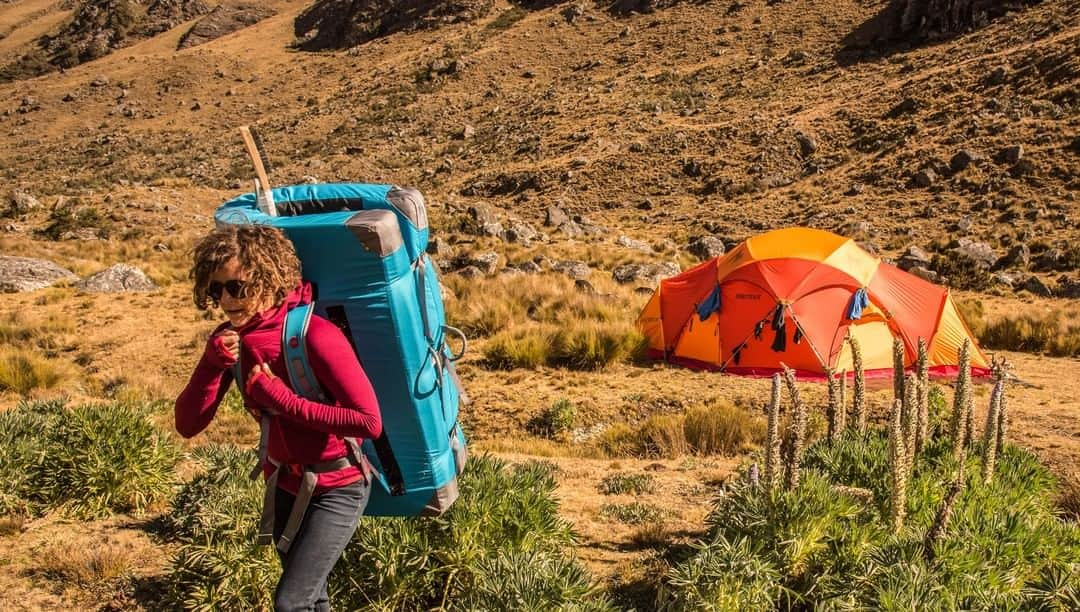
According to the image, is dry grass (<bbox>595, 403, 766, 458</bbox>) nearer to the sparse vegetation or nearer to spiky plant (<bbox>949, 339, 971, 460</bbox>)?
the sparse vegetation

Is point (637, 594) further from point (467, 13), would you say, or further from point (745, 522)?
point (467, 13)

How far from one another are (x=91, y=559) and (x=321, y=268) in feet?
9.66

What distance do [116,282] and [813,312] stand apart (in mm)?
12731

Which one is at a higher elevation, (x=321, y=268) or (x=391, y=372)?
(x=321, y=268)

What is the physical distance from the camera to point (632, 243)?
21.6 m

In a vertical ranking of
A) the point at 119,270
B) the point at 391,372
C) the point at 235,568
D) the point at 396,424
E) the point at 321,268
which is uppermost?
the point at 321,268

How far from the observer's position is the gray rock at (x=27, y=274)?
48.3 feet

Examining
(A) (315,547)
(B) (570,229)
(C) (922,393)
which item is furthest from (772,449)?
(B) (570,229)

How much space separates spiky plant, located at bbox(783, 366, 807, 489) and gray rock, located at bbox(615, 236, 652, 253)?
17295mm

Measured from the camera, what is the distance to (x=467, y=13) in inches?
2147

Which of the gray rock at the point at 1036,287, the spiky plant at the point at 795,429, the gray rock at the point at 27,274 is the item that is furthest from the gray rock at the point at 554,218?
the spiky plant at the point at 795,429

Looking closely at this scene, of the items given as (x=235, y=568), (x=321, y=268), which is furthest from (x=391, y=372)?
(x=235, y=568)

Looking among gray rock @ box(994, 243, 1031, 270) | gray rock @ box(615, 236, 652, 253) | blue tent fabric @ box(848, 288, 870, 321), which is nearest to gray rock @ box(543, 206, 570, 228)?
gray rock @ box(615, 236, 652, 253)

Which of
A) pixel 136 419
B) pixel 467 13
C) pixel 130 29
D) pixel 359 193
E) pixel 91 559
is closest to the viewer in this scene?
pixel 359 193
